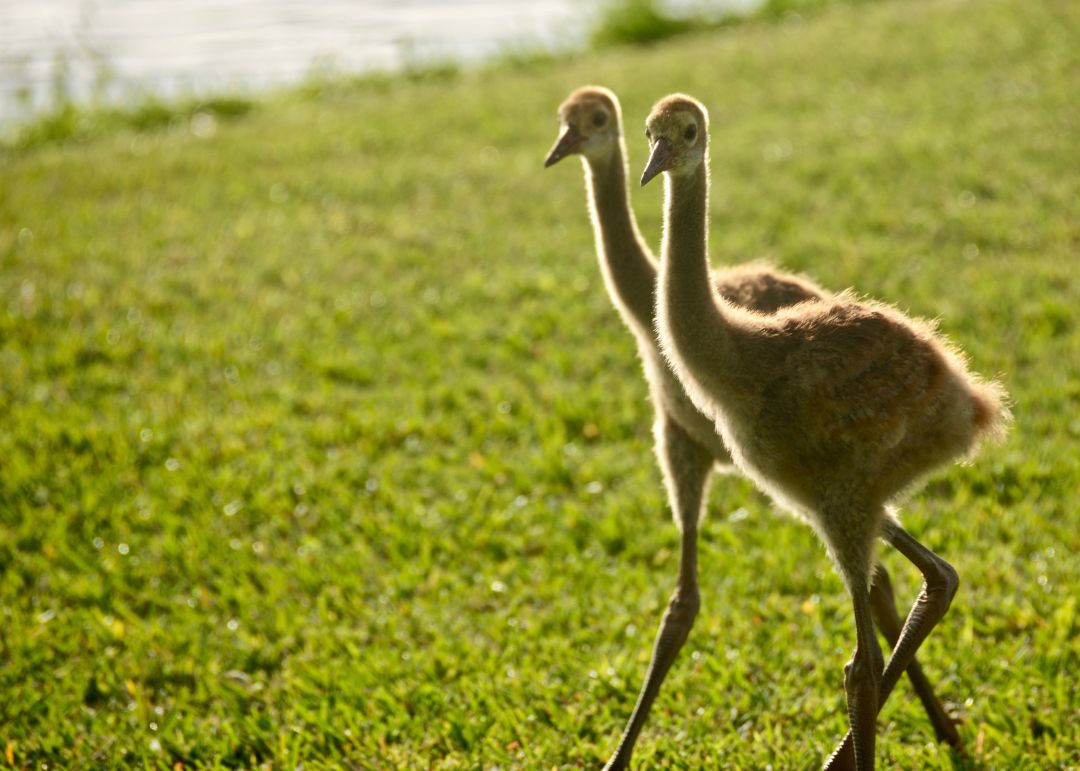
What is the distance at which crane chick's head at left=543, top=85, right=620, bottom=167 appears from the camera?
15.4 ft

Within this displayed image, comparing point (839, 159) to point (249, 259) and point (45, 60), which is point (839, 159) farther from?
point (45, 60)

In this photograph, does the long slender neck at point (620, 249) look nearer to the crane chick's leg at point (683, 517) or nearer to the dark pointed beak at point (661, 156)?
the crane chick's leg at point (683, 517)

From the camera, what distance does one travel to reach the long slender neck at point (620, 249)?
14.6 feet

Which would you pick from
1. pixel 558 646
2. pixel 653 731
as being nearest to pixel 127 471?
pixel 558 646

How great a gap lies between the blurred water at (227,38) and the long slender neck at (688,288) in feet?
32.8

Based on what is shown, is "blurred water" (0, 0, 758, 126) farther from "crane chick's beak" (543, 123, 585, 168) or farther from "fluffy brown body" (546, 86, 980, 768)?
"fluffy brown body" (546, 86, 980, 768)

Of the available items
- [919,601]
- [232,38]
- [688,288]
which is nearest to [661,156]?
[688,288]

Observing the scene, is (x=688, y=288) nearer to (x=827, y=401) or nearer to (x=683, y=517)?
(x=827, y=401)

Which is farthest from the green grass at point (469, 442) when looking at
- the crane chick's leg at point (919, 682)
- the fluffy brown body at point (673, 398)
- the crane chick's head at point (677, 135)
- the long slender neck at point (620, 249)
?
the crane chick's head at point (677, 135)

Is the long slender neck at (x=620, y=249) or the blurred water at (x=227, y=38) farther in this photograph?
the blurred water at (x=227, y=38)

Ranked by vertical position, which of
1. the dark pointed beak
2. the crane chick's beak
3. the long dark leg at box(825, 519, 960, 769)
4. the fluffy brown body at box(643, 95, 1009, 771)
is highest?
the dark pointed beak

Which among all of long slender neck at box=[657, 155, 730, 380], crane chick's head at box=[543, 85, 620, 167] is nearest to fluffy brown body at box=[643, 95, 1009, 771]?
long slender neck at box=[657, 155, 730, 380]

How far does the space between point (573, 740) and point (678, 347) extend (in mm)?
1695

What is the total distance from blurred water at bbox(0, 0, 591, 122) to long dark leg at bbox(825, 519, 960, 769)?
34.5ft
